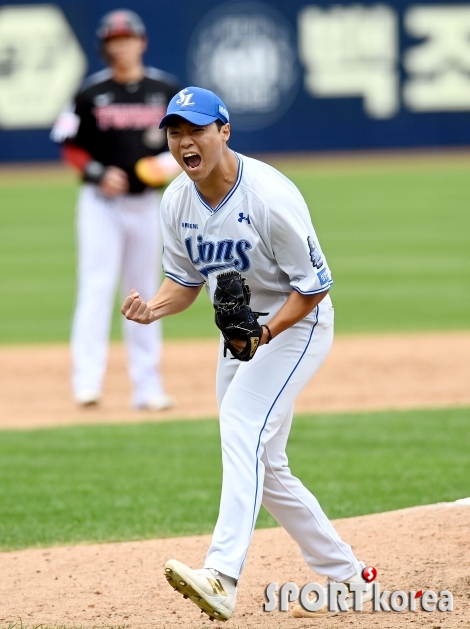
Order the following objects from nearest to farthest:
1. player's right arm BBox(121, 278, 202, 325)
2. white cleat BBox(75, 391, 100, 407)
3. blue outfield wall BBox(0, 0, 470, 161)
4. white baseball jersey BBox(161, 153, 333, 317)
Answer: white baseball jersey BBox(161, 153, 333, 317)
player's right arm BBox(121, 278, 202, 325)
white cleat BBox(75, 391, 100, 407)
blue outfield wall BBox(0, 0, 470, 161)

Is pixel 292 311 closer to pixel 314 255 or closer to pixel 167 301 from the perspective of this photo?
pixel 314 255

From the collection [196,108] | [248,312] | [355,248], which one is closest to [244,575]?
[248,312]

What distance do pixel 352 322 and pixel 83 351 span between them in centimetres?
425

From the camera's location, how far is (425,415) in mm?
7969

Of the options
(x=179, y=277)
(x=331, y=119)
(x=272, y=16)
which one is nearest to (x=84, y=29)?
Result: (x=272, y=16)

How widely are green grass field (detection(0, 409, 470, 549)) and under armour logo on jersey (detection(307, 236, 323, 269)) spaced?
6.51ft

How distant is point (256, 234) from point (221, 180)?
22 cm

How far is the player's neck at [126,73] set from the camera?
807cm

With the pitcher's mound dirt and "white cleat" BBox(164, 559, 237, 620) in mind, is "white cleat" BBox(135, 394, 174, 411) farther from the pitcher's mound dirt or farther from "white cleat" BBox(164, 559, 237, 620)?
"white cleat" BBox(164, 559, 237, 620)

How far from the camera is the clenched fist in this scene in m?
4.05

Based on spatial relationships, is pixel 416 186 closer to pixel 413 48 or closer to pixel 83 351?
pixel 413 48

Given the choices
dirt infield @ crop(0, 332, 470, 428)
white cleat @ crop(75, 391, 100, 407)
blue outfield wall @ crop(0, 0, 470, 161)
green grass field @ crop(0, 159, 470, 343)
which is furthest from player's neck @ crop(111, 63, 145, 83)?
blue outfield wall @ crop(0, 0, 470, 161)

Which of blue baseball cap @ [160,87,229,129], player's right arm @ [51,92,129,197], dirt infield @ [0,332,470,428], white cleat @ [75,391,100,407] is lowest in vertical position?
dirt infield @ [0,332,470,428]
